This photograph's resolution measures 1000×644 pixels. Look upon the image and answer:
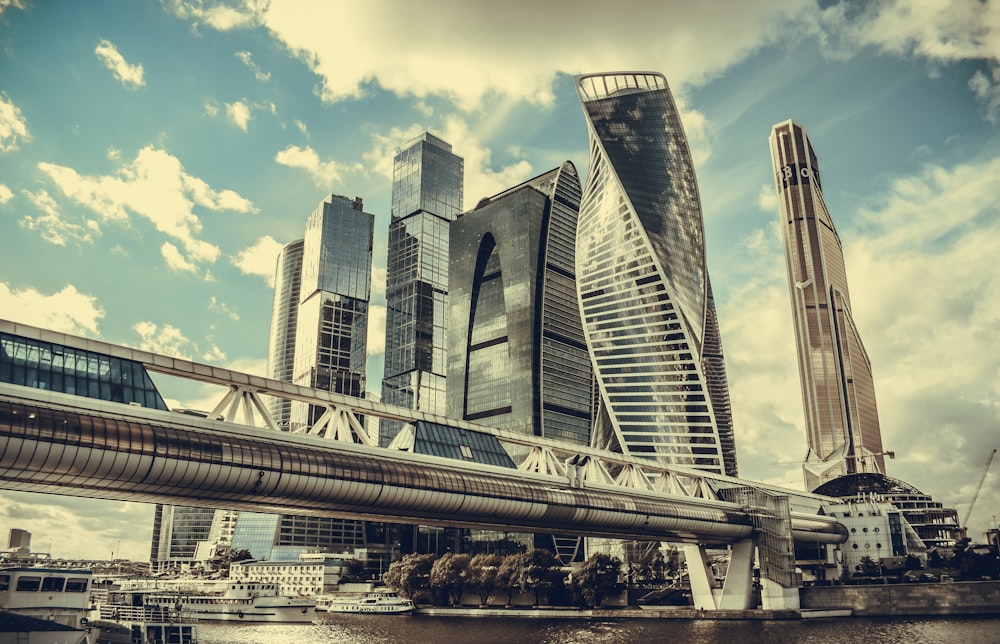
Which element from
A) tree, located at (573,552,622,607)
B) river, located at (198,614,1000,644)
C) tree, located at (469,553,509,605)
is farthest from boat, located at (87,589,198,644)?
tree, located at (573,552,622,607)

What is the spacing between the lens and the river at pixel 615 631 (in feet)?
245

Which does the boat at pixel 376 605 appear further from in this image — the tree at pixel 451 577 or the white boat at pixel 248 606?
the white boat at pixel 248 606

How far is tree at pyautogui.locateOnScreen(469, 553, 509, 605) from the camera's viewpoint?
4975 inches

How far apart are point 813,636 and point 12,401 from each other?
71.6m

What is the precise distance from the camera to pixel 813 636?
76.1 m

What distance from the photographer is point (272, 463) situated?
2096 inches

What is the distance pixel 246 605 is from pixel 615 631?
63.3 metres

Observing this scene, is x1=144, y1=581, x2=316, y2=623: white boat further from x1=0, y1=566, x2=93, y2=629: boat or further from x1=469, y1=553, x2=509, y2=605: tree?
x1=0, y1=566, x2=93, y2=629: boat

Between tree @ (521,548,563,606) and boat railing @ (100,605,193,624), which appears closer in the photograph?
boat railing @ (100,605,193,624)

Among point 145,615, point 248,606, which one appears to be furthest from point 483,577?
point 145,615

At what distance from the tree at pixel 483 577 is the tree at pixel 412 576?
8505mm

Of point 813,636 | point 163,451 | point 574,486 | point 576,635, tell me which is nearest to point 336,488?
point 163,451

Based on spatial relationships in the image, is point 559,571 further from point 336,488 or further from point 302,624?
point 336,488

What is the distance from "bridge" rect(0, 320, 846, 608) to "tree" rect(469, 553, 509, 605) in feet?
133
